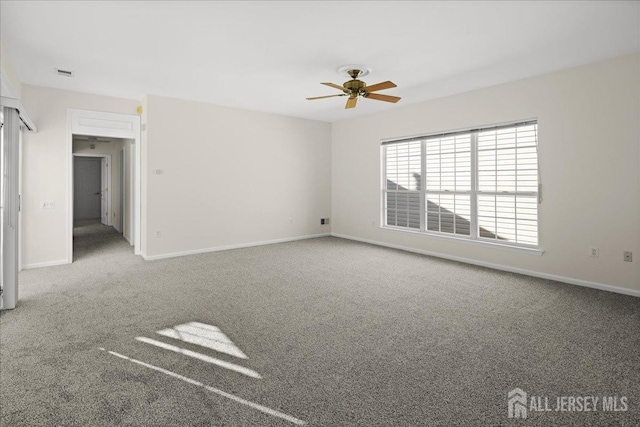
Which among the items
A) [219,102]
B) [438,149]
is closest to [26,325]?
[219,102]

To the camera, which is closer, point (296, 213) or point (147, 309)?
point (147, 309)

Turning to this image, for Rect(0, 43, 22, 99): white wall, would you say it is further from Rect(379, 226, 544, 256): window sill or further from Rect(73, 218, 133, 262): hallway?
Rect(379, 226, 544, 256): window sill

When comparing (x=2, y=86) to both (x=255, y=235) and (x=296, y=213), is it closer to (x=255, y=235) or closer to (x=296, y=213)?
(x=255, y=235)

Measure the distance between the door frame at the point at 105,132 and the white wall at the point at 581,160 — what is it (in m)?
5.17

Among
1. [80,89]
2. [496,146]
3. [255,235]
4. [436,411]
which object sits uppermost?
[80,89]

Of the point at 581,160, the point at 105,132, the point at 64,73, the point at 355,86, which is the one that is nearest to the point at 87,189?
the point at 105,132

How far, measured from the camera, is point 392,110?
640 centimetres

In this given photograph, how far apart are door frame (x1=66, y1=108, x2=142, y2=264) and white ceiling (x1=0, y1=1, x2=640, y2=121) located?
0.47 meters

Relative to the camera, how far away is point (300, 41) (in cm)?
350

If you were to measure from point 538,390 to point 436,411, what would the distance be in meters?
0.68

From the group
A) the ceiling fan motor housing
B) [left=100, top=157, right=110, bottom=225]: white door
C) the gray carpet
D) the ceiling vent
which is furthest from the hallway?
the ceiling fan motor housing

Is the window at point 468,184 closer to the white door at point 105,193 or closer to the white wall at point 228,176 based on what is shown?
the white wall at point 228,176

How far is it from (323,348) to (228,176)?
14.9ft

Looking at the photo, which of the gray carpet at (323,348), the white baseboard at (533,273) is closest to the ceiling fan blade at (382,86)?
the gray carpet at (323,348)
